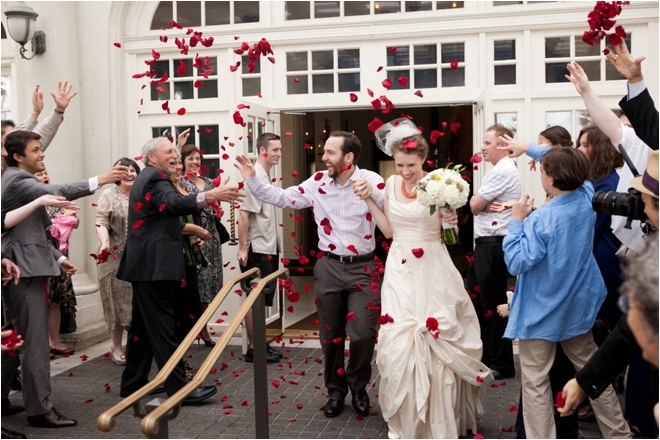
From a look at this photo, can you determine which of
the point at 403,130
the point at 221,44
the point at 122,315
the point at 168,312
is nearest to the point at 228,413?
the point at 168,312

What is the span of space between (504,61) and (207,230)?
3600 mm

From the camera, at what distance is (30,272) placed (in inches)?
202

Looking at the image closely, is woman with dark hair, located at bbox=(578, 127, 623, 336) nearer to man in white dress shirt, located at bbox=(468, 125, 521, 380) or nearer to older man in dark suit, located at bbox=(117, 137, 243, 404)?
man in white dress shirt, located at bbox=(468, 125, 521, 380)

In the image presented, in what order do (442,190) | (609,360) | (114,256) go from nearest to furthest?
(609,360) < (442,190) < (114,256)

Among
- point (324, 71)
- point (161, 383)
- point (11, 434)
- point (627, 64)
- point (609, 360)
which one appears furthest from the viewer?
point (324, 71)

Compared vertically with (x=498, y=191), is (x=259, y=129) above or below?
above

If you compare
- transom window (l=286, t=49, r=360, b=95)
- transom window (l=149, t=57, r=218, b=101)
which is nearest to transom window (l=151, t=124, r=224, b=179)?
transom window (l=149, t=57, r=218, b=101)

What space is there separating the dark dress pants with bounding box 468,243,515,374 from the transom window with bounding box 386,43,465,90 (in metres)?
2.17

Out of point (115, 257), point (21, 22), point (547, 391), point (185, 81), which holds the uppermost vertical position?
point (21, 22)

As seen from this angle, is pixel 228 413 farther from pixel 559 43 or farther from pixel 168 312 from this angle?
pixel 559 43

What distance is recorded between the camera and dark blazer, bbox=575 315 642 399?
105 inches

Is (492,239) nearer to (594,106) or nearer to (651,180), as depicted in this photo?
(594,106)

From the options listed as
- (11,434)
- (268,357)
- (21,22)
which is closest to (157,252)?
(11,434)

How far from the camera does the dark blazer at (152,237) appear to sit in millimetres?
5559
